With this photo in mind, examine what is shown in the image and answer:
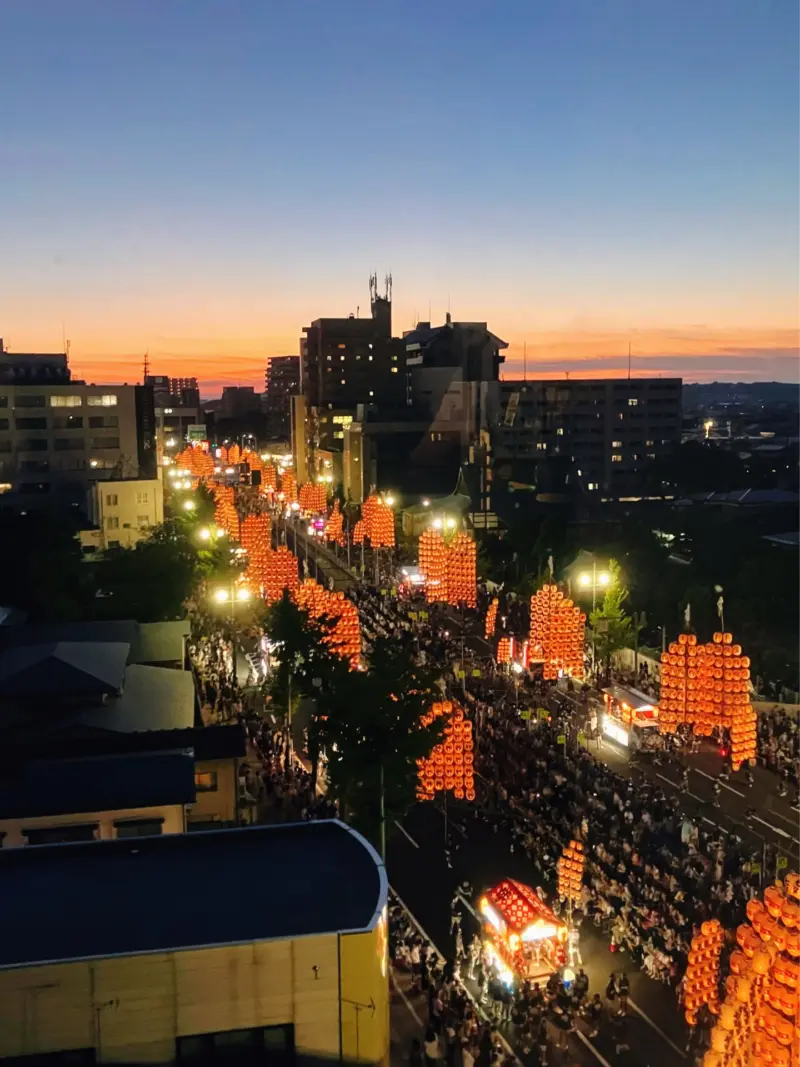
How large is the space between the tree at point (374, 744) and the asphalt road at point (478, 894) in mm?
1519

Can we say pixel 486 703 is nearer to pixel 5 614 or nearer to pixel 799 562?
pixel 799 562

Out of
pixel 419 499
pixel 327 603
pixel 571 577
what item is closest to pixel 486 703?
pixel 327 603

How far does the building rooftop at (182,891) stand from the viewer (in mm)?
9539

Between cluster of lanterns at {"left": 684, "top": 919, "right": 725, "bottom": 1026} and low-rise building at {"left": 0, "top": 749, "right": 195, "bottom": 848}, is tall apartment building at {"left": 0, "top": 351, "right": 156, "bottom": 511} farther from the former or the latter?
cluster of lanterns at {"left": 684, "top": 919, "right": 725, "bottom": 1026}

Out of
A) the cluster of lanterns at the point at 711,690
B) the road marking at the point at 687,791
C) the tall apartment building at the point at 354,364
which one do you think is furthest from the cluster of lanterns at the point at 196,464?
the cluster of lanterns at the point at 711,690

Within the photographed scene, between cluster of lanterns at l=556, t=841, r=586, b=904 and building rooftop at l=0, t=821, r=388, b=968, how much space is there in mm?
6848

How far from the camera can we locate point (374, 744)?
18.5 meters

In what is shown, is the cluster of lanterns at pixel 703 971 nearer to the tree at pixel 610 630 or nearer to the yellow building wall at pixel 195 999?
the yellow building wall at pixel 195 999

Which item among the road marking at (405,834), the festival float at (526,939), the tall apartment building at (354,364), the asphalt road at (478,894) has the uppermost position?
the tall apartment building at (354,364)

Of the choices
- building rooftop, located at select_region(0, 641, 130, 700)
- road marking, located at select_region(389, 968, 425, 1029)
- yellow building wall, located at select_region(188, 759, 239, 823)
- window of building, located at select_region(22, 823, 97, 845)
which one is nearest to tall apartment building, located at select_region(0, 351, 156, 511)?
building rooftop, located at select_region(0, 641, 130, 700)

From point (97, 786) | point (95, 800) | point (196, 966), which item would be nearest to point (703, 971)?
point (196, 966)

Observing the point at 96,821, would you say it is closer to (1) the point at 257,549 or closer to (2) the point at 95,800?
(2) the point at 95,800

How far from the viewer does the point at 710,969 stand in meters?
14.2

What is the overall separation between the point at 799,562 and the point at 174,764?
25.6 meters
